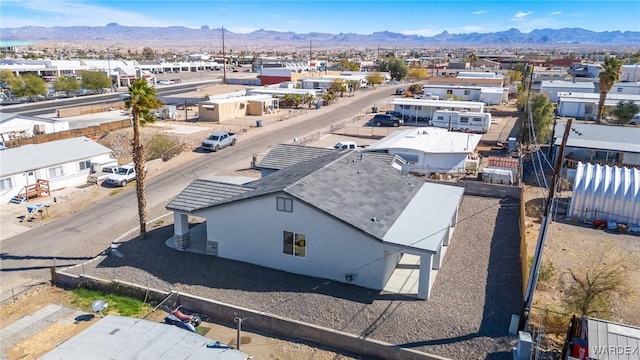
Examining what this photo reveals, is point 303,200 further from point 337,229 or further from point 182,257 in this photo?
point 182,257

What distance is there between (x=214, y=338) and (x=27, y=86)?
241 ft

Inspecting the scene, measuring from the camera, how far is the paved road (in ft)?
72.7

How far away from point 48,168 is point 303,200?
989 inches

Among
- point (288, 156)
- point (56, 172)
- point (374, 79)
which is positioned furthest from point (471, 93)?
point (56, 172)

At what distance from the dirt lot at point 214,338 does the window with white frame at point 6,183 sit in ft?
55.2

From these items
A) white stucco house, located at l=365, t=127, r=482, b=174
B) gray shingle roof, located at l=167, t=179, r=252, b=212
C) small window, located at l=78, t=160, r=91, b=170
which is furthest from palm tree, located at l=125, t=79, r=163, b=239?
small window, located at l=78, t=160, r=91, b=170

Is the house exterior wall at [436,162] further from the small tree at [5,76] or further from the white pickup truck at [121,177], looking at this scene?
the small tree at [5,76]

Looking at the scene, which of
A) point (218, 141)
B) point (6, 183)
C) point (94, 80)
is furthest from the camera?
point (94, 80)

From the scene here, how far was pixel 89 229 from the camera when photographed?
2681 cm

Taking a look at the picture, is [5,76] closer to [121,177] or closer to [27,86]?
[27,86]

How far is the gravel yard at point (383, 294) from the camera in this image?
1581cm

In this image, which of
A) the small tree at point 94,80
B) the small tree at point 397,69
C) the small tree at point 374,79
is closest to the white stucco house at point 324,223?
the small tree at point 94,80

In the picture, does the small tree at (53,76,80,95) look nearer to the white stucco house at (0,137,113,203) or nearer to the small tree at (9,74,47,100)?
the small tree at (9,74,47,100)

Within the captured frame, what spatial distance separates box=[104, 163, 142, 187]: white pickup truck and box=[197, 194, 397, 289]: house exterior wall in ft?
54.2
